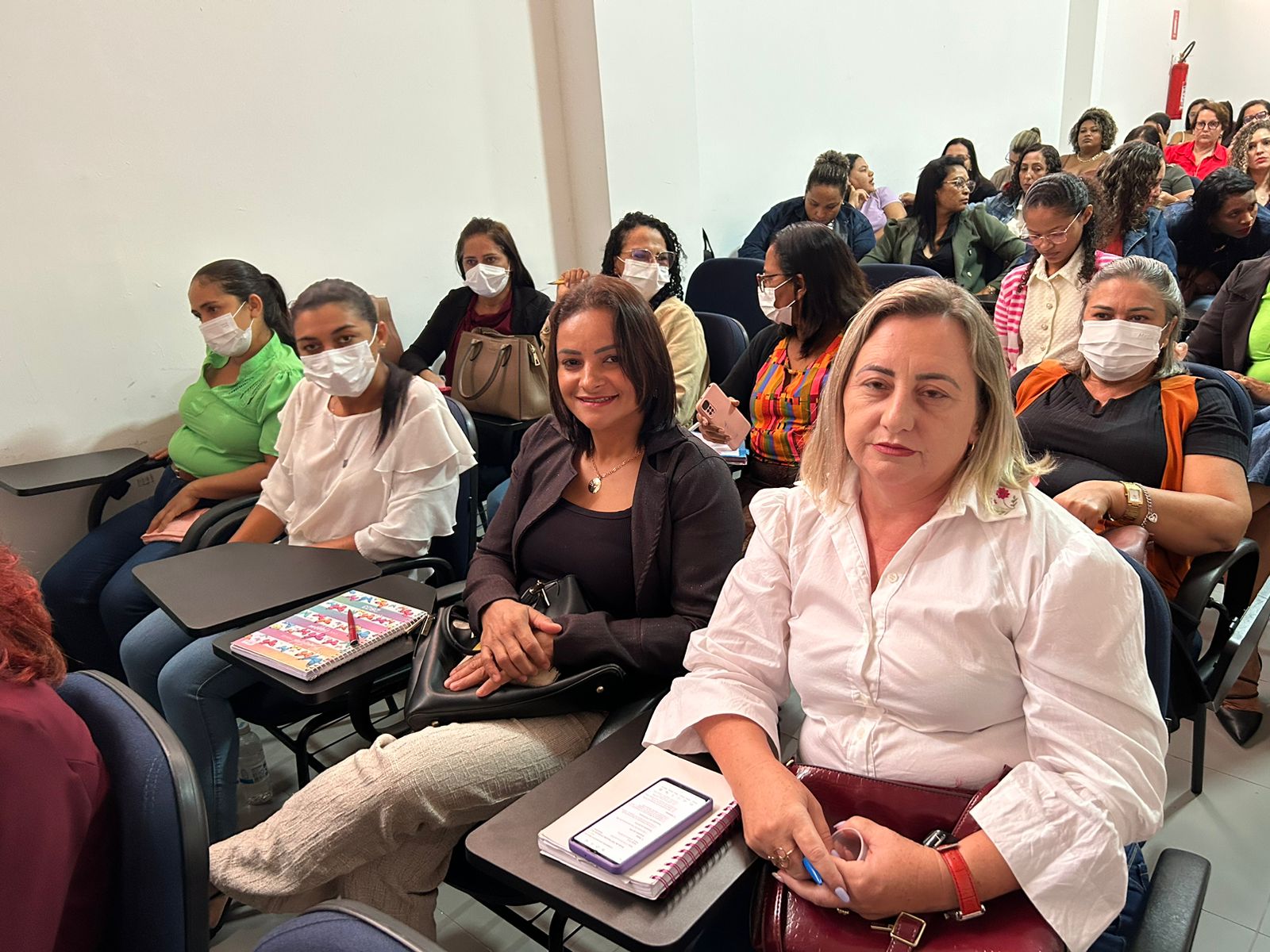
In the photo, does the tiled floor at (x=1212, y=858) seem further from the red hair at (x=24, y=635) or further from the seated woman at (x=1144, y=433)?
the red hair at (x=24, y=635)

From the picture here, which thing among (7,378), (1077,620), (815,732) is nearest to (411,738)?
(815,732)

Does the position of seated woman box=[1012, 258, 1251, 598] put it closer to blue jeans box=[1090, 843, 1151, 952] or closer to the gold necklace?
blue jeans box=[1090, 843, 1151, 952]

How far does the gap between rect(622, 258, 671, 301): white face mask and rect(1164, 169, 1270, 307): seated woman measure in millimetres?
2371

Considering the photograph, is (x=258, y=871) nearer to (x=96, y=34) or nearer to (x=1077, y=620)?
(x=1077, y=620)

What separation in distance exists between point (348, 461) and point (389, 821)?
120 cm

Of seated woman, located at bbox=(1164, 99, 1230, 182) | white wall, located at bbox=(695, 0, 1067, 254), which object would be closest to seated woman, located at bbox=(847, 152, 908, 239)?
white wall, located at bbox=(695, 0, 1067, 254)

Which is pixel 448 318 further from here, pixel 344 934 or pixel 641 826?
pixel 344 934

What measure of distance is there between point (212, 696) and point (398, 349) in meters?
2.08

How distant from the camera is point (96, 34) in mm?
2902

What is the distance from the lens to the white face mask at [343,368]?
7.36 ft

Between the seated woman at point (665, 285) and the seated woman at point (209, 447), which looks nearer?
the seated woman at point (209, 447)

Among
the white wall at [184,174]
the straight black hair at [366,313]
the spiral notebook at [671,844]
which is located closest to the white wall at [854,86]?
the white wall at [184,174]

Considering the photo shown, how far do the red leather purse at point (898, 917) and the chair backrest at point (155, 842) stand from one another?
2.21 ft

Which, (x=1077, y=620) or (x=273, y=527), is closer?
(x=1077, y=620)
